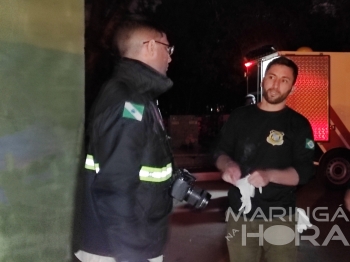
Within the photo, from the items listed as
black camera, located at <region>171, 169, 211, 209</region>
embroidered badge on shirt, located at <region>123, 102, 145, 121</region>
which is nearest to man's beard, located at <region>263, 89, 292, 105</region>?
black camera, located at <region>171, 169, 211, 209</region>

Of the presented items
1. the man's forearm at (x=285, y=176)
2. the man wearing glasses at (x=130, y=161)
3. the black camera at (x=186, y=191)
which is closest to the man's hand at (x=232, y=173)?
the man's forearm at (x=285, y=176)

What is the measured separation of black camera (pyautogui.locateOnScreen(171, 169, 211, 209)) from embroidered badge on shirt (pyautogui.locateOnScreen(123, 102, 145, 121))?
1.53ft

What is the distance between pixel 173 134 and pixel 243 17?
20.8 feet

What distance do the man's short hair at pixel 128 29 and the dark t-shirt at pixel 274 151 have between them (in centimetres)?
101

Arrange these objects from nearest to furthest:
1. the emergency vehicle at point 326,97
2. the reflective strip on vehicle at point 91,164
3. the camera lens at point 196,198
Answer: the reflective strip on vehicle at point 91,164
the camera lens at point 196,198
the emergency vehicle at point 326,97

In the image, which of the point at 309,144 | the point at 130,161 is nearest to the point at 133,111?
the point at 130,161

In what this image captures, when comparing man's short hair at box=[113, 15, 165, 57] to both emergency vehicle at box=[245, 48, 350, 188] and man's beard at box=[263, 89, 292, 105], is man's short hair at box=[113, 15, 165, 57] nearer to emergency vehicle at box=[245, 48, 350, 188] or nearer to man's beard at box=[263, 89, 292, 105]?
man's beard at box=[263, 89, 292, 105]

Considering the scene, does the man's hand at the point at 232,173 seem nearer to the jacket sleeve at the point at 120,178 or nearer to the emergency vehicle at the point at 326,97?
the jacket sleeve at the point at 120,178

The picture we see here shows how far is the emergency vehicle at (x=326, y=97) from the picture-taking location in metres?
9.96

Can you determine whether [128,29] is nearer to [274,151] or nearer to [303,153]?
[274,151]

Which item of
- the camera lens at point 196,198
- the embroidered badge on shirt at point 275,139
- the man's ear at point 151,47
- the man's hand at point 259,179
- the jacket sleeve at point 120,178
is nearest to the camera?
the jacket sleeve at point 120,178

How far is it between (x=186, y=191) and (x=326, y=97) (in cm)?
786

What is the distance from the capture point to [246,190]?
3264 millimetres

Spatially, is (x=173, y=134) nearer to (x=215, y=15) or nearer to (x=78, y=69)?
(x=215, y=15)
